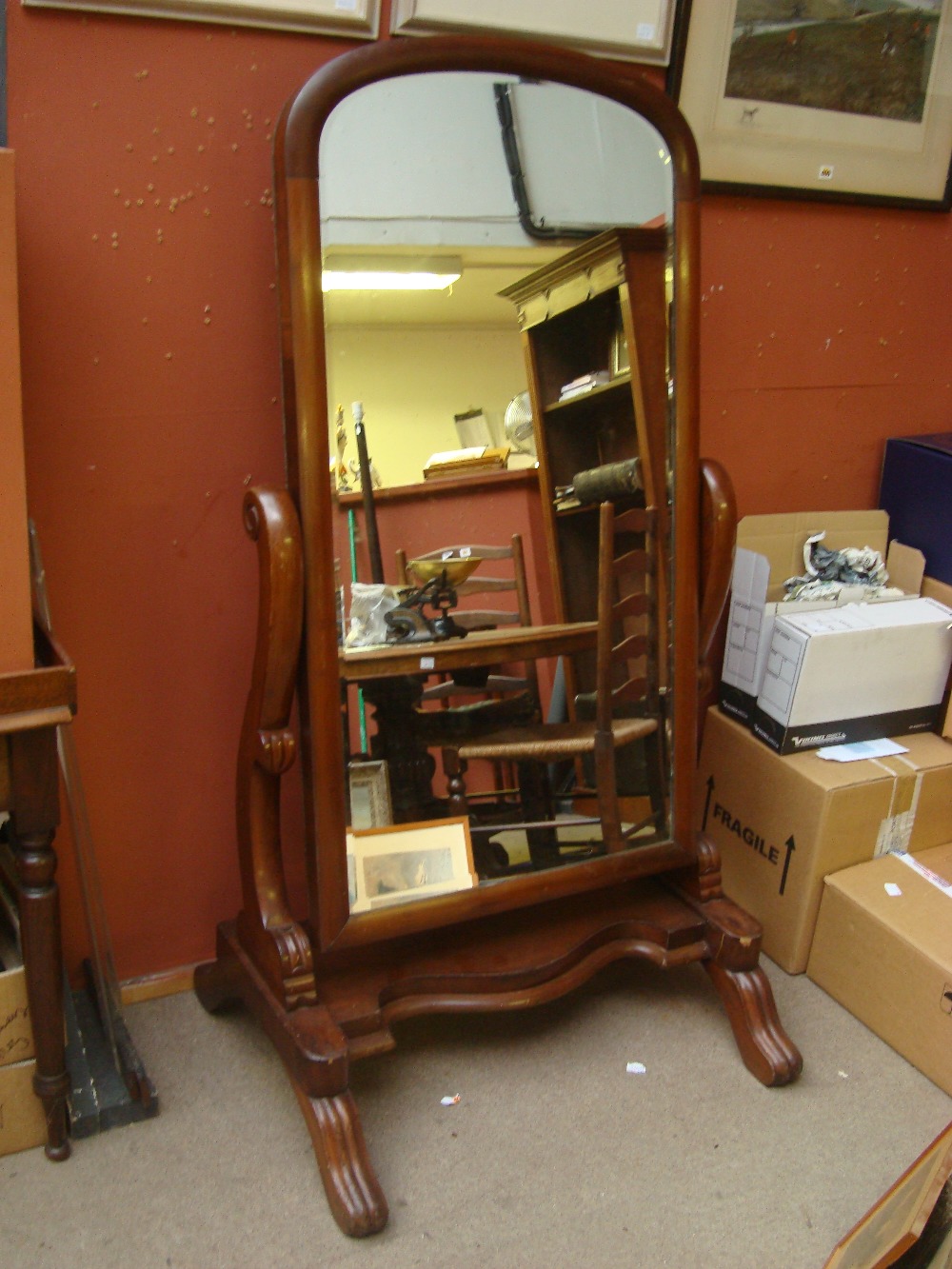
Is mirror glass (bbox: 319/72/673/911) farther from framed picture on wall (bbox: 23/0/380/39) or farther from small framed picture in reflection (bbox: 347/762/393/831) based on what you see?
framed picture on wall (bbox: 23/0/380/39)

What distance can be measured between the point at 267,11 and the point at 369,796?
116cm

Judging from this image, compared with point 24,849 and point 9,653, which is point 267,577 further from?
point 24,849

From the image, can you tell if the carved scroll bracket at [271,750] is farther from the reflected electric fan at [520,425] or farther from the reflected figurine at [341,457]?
the reflected electric fan at [520,425]

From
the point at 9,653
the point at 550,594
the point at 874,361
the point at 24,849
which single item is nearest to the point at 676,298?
the point at 550,594

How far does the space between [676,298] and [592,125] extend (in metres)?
0.28

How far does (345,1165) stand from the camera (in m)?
1.25

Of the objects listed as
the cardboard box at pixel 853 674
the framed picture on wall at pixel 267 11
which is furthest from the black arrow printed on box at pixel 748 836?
the framed picture on wall at pixel 267 11

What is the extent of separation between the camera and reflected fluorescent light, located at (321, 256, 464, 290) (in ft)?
4.19

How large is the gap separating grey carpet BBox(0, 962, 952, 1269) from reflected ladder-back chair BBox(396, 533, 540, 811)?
454mm

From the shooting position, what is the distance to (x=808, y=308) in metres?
1.99

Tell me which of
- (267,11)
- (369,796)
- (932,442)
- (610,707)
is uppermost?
(267,11)

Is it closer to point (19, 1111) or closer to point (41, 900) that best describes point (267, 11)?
point (41, 900)

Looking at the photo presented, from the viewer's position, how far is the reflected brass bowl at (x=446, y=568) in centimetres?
142

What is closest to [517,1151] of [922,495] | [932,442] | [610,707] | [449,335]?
[610,707]
